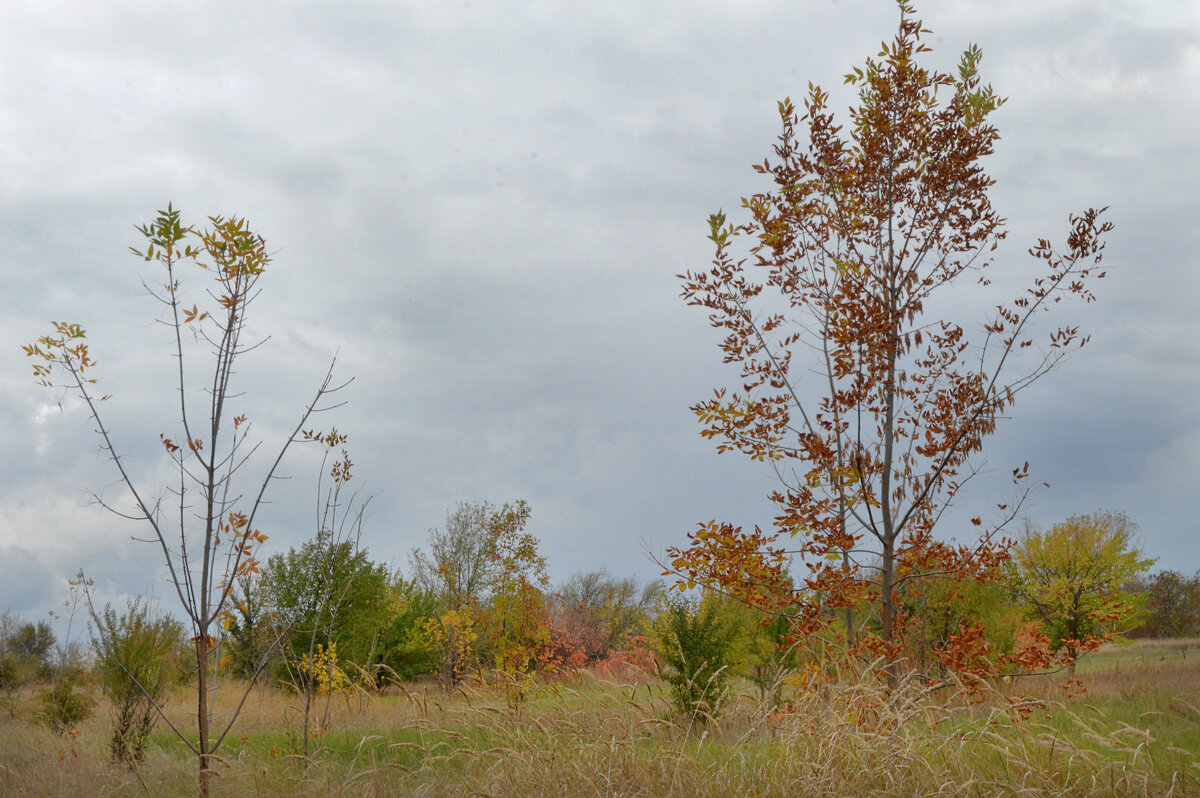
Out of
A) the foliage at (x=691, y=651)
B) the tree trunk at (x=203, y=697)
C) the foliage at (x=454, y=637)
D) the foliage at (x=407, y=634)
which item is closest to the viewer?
the tree trunk at (x=203, y=697)

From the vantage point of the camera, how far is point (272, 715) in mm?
13906

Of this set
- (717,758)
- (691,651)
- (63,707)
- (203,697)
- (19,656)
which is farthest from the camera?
(19,656)

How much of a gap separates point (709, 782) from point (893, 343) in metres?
3.71

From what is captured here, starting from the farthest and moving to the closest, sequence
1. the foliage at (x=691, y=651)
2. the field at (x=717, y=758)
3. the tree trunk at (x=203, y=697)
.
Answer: the foliage at (x=691, y=651) < the tree trunk at (x=203, y=697) < the field at (x=717, y=758)

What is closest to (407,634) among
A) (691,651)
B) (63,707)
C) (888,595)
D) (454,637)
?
(454,637)

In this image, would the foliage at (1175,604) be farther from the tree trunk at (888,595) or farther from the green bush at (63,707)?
the green bush at (63,707)

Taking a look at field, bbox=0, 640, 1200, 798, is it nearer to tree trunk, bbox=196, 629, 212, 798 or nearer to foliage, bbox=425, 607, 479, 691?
tree trunk, bbox=196, 629, 212, 798

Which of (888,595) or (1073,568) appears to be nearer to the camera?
(888,595)

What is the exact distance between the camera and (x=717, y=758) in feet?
20.7

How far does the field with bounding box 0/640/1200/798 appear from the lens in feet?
16.6

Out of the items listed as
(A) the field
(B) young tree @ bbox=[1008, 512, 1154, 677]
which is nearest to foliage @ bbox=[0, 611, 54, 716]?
(A) the field

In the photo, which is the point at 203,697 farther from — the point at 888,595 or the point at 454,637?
the point at 454,637

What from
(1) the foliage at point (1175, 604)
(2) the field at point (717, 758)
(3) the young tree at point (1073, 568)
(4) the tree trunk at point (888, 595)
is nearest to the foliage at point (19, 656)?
(2) the field at point (717, 758)

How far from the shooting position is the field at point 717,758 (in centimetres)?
506
